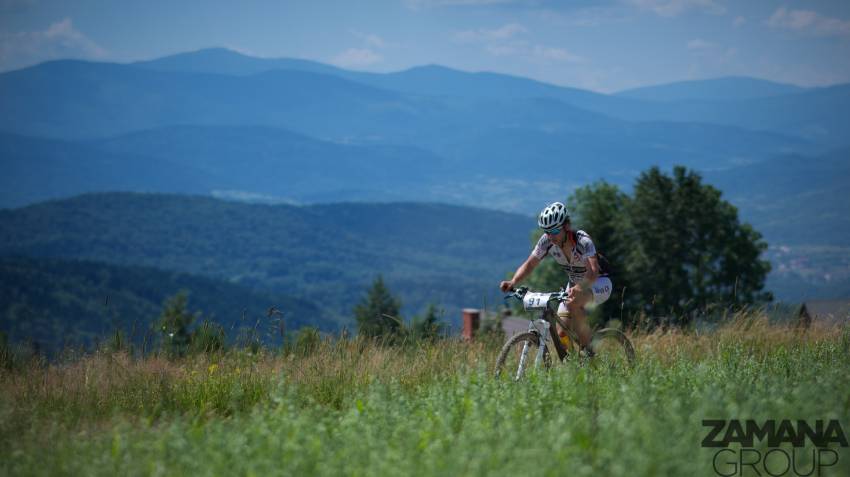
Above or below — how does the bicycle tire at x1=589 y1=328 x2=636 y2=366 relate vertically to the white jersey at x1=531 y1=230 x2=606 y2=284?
below

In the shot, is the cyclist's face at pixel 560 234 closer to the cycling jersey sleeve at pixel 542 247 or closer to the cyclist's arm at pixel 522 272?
the cycling jersey sleeve at pixel 542 247

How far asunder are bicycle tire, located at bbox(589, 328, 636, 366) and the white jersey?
0.56m

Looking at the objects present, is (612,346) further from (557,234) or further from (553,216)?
(553,216)

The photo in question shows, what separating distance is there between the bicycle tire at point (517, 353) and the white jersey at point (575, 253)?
29.5 inches

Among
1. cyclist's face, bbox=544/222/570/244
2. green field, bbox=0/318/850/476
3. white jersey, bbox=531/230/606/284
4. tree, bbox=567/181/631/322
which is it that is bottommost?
green field, bbox=0/318/850/476

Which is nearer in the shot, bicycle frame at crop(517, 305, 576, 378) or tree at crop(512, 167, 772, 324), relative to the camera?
bicycle frame at crop(517, 305, 576, 378)

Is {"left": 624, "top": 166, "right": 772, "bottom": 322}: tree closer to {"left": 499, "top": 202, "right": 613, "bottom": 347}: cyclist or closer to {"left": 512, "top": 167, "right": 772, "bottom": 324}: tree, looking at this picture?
{"left": 512, "top": 167, "right": 772, "bottom": 324}: tree

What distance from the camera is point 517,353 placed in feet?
23.9

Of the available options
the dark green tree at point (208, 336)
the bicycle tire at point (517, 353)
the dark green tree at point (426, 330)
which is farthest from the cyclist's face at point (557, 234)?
the dark green tree at point (208, 336)

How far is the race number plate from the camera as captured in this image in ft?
23.8

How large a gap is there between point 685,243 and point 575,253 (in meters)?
51.8

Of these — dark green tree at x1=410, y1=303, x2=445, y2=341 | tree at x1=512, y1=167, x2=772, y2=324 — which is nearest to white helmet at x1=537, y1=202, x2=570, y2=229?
dark green tree at x1=410, y1=303, x2=445, y2=341

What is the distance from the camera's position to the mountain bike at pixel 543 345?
7109 mm

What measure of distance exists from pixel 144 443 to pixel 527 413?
233cm
